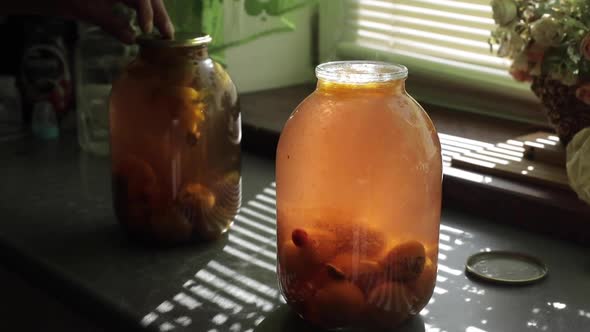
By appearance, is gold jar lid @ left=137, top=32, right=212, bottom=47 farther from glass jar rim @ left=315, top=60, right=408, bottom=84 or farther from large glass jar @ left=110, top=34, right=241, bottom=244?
glass jar rim @ left=315, top=60, right=408, bottom=84

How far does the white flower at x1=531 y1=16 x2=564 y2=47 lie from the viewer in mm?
1105

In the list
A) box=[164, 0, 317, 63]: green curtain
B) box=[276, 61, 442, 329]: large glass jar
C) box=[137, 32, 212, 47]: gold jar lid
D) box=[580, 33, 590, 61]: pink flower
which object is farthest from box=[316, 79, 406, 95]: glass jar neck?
box=[164, 0, 317, 63]: green curtain

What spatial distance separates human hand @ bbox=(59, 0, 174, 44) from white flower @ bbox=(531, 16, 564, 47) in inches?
19.1

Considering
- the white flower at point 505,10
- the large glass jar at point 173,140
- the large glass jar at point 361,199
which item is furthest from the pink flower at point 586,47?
the large glass jar at point 173,140

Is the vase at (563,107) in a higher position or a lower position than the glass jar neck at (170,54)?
lower

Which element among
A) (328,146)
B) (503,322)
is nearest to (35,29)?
(328,146)

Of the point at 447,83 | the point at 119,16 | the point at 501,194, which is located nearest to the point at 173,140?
the point at 119,16

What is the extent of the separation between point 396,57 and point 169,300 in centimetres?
87

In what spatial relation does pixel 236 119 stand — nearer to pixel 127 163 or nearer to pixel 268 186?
pixel 127 163

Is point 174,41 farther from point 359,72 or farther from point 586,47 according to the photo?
point 586,47

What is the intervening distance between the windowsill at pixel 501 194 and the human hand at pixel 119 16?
387mm

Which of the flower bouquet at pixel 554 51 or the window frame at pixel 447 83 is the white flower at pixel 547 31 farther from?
the window frame at pixel 447 83

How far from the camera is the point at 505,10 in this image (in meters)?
1.18

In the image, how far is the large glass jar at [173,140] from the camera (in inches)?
39.3
